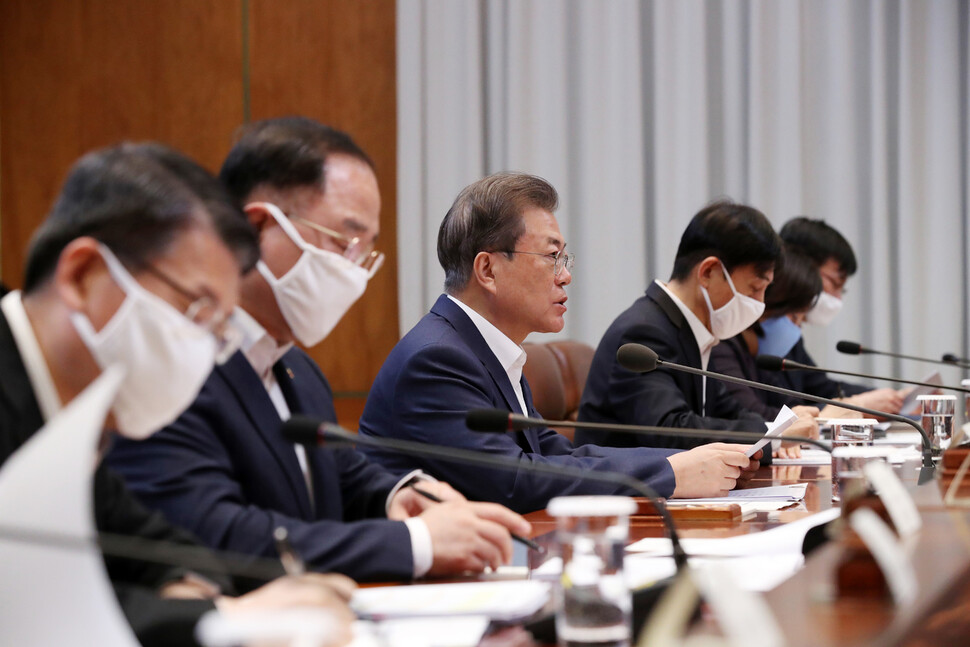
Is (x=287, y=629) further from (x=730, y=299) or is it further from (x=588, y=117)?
(x=588, y=117)

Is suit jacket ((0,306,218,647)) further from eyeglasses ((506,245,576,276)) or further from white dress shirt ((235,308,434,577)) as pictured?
eyeglasses ((506,245,576,276))

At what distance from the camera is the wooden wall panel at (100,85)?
A: 228 inches

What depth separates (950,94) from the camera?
5438 mm

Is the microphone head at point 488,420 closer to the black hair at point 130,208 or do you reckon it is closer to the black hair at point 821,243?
the black hair at point 130,208

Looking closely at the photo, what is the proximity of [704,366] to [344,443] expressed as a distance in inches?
86.4

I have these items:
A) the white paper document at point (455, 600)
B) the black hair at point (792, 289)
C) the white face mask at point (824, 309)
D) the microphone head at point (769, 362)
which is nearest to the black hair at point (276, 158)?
the white paper document at point (455, 600)

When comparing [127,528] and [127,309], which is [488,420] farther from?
[127,309]

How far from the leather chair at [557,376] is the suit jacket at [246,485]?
1846mm

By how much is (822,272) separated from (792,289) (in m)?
0.52

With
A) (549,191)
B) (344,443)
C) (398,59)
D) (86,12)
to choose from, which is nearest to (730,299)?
(549,191)

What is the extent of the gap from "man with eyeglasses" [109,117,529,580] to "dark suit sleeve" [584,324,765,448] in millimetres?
1335

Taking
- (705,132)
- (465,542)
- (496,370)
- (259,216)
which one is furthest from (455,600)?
(705,132)

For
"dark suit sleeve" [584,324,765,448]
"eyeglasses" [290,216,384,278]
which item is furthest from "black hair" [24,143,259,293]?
"dark suit sleeve" [584,324,765,448]

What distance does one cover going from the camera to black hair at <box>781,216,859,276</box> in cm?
487
